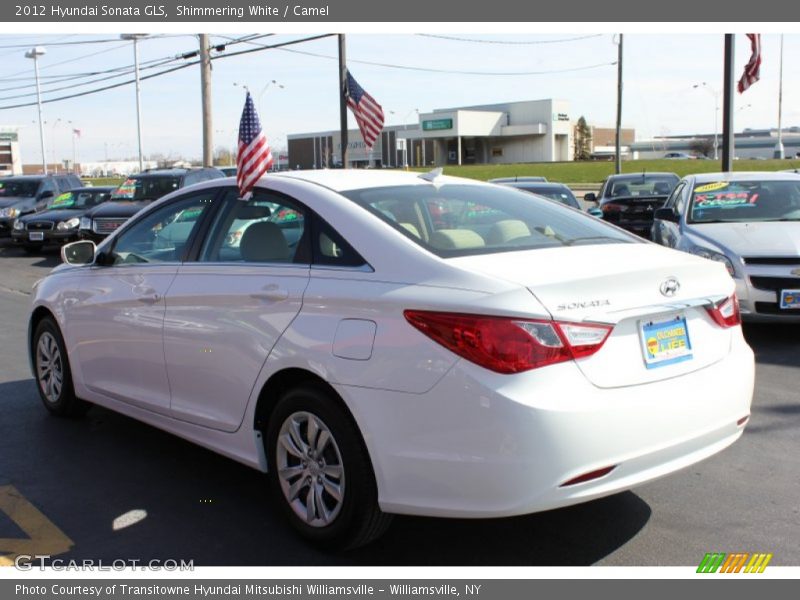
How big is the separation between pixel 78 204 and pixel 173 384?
1822 cm

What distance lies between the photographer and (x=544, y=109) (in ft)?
290

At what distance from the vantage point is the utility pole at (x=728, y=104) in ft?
52.9

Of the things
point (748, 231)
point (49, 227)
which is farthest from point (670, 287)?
point (49, 227)

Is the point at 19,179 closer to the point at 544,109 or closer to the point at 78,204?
the point at 78,204

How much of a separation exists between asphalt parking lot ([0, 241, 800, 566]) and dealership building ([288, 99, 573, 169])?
78.5m

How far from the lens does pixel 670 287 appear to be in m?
3.64

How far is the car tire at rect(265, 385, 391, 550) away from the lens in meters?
3.65

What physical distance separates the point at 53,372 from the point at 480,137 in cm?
8817

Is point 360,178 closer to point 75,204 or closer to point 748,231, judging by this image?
point 748,231

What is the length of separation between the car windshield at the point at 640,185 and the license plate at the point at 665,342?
13984 mm

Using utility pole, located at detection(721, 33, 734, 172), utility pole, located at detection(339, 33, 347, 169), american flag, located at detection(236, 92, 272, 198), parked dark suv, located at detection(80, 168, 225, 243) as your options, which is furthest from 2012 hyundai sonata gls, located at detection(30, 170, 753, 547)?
utility pole, located at detection(339, 33, 347, 169)

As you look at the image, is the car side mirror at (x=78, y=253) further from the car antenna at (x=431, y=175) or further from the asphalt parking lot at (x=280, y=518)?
the car antenna at (x=431, y=175)

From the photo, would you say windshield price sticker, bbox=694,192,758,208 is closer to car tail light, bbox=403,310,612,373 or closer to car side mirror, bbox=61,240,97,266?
car side mirror, bbox=61,240,97,266

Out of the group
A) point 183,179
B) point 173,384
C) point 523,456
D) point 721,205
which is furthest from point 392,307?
point 183,179
